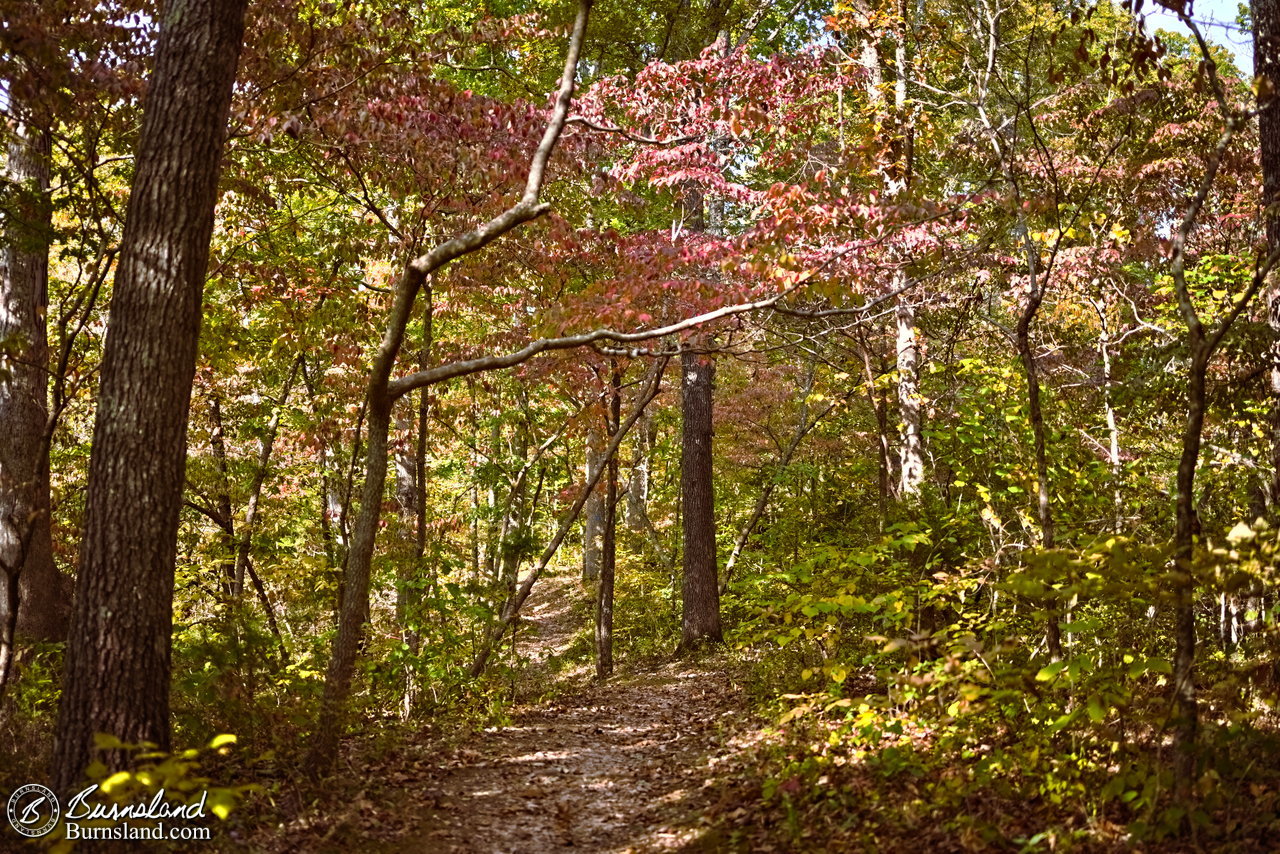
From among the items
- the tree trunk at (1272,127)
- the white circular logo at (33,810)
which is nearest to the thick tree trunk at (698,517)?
the tree trunk at (1272,127)

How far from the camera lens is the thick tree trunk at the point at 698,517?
11898 mm

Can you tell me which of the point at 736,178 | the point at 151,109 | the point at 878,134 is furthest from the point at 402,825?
the point at 736,178

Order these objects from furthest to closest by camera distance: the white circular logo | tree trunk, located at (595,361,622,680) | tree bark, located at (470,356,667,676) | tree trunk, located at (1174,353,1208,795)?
tree trunk, located at (595,361,622,680) < tree bark, located at (470,356,667,676) < the white circular logo < tree trunk, located at (1174,353,1208,795)

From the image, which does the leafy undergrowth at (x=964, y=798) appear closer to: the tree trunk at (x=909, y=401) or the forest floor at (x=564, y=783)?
the forest floor at (x=564, y=783)

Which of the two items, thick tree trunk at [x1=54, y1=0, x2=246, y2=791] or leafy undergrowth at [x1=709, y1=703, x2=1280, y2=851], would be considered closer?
leafy undergrowth at [x1=709, y1=703, x2=1280, y2=851]

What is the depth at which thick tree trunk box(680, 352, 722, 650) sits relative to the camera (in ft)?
39.0

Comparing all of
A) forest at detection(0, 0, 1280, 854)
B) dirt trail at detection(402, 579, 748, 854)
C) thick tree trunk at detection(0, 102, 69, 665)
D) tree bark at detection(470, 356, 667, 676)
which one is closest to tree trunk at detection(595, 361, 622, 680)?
forest at detection(0, 0, 1280, 854)

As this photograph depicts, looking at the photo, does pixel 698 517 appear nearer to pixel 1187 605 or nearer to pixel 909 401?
pixel 909 401

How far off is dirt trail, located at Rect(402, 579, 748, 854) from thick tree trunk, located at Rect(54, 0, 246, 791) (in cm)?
188

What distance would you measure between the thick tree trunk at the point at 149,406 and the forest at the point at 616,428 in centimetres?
2

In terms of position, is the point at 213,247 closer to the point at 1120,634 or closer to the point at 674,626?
the point at 674,626

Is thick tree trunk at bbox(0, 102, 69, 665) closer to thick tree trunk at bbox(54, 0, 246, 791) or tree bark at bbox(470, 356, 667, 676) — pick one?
thick tree trunk at bbox(54, 0, 246, 791)

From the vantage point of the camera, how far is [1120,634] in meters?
7.42

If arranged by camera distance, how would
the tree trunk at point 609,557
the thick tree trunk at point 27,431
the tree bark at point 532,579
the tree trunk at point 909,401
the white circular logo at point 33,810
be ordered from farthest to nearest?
1. the tree trunk at point 609,557
2. the tree trunk at point 909,401
3. the tree bark at point 532,579
4. the thick tree trunk at point 27,431
5. the white circular logo at point 33,810
